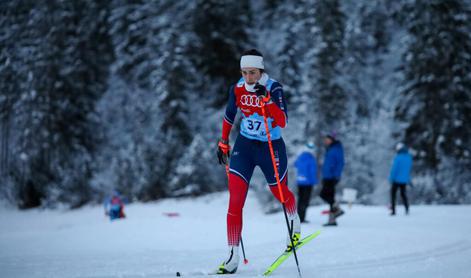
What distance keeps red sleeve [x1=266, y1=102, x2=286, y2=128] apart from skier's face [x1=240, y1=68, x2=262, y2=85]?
0.35 metres

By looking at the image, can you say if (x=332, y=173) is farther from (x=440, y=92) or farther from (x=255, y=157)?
(x=440, y=92)

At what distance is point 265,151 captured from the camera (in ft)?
16.0

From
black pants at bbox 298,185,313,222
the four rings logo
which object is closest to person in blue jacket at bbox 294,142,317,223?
black pants at bbox 298,185,313,222

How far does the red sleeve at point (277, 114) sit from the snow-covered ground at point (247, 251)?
1.65m

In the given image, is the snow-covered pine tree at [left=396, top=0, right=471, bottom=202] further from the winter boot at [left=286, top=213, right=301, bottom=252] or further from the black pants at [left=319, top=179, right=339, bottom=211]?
the winter boot at [left=286, top=213, right=301, bottom=252]

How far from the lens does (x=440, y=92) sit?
2225 centimetres

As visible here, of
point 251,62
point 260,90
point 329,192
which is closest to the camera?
point 260,90

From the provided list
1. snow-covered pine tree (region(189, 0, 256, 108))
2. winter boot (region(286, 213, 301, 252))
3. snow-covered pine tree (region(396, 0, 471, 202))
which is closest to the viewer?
winter boot (region(286, 213, 301, 252))

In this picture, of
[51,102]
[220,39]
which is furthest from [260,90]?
A: [220,39]

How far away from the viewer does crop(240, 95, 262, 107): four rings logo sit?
4738 millimetres

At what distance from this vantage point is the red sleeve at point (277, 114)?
4594mm

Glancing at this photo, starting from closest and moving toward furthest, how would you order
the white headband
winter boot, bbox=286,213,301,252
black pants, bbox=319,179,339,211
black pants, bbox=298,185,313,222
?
the white headband
winter boot, bbox=286,213,301,252
black pants, bbox=319,179,339,211
black pants, bbox=298,185,313,222

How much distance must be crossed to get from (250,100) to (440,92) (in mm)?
20639

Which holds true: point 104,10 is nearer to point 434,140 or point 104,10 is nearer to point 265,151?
point 434,140
